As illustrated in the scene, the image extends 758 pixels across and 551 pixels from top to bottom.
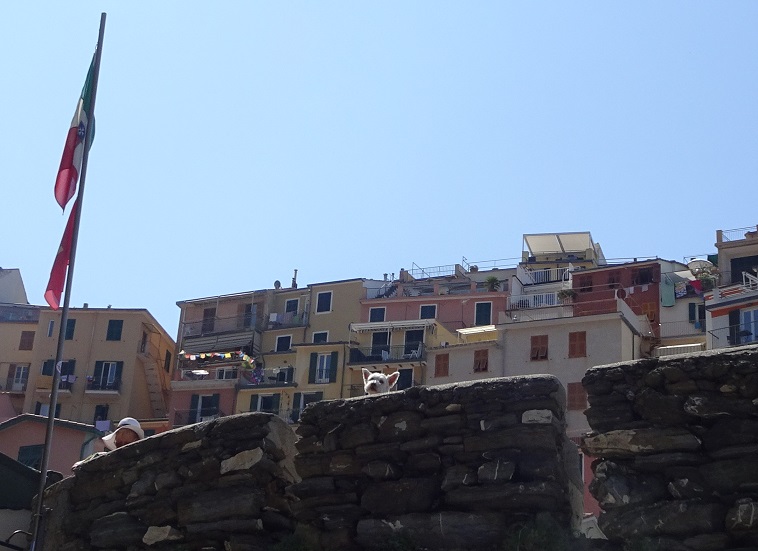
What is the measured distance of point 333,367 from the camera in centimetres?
6125

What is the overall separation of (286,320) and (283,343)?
1695 mm

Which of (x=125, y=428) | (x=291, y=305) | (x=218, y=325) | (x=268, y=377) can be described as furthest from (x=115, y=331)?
(x=125, y=428)

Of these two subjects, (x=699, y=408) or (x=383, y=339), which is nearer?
(x=699, y=408)

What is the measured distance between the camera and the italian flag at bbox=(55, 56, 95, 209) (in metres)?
13.9

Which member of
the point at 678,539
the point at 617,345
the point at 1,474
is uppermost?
the point at 617,345

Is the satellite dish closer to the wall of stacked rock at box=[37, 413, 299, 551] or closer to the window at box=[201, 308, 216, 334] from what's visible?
the window at box=[201, 308, 216, 334]

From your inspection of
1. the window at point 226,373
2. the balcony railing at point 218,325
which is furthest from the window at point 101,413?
the balcony railing at point 218,325

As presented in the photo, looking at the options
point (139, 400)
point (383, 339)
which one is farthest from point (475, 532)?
point (139, 400)

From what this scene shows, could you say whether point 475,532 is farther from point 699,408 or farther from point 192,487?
point 192,487

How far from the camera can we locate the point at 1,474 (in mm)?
12305

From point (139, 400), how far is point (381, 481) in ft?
195

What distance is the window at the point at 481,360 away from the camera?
52656 millimetres

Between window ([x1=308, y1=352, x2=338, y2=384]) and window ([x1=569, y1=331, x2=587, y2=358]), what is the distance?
49.3 feet

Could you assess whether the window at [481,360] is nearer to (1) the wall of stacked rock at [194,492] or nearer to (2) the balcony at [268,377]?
(2) the balcony at [268,377]
